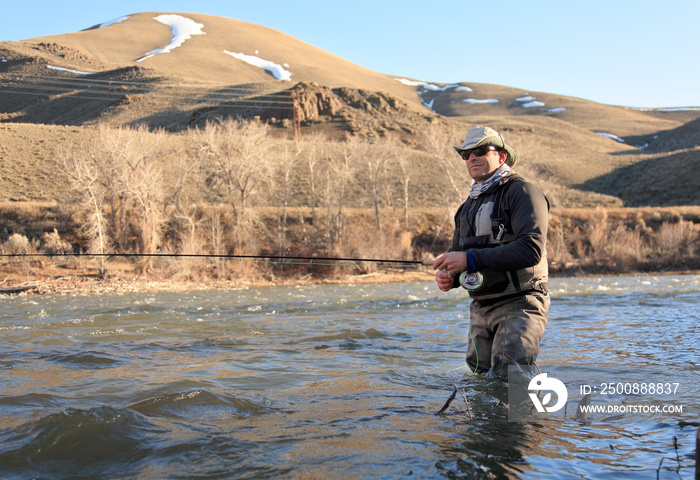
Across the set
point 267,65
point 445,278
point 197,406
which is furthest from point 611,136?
point 197,406

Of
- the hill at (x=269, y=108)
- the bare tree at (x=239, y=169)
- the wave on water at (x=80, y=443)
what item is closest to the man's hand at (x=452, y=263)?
the wave on water at (x=80, y=443)

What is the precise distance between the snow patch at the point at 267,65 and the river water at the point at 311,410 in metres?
151

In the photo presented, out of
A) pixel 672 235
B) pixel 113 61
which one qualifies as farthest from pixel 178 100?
pixel 672 235

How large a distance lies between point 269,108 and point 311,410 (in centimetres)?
9717

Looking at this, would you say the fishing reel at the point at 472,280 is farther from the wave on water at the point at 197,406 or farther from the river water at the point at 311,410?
the wave on water at the point at 197,406

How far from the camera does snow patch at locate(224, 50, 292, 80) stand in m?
156

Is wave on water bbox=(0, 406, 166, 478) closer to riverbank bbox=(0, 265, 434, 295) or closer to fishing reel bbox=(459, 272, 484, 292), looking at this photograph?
fishing reel bbox=(459, 272, 484, 292)

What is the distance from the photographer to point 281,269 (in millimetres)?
33031

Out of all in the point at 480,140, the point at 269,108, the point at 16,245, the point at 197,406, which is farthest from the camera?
the point at 269,108

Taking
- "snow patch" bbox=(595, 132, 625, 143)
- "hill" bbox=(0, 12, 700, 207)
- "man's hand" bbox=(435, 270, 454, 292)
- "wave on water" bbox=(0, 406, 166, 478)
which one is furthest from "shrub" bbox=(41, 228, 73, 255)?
"snow patch" bbox=(595, 132, 625, 143)

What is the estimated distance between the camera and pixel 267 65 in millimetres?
164750

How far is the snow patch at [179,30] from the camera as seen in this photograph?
163 m

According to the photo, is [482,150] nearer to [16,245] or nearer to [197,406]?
[197,406]

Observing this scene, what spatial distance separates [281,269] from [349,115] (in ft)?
240
